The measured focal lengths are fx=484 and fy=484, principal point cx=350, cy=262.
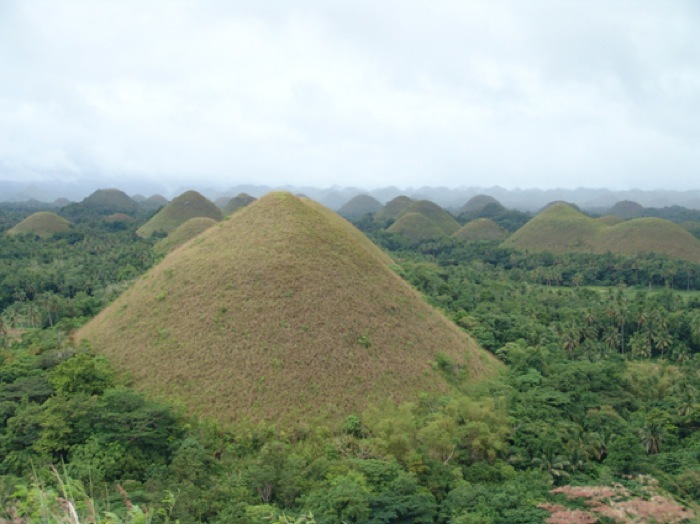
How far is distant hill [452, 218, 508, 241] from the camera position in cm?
8481

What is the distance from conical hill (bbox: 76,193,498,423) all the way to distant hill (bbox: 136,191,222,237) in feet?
161

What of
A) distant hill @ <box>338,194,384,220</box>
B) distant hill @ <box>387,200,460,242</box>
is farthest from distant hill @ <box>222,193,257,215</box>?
distant hill @ <box>338,194,384,220</box>

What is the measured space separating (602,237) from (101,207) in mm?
101706

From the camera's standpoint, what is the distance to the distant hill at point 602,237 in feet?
208

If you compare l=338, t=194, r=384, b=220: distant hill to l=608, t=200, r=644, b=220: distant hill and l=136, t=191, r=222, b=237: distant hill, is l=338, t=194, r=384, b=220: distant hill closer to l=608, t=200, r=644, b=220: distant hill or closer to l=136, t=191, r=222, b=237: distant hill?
l=608, t=200, r=644, b=220: distant hill

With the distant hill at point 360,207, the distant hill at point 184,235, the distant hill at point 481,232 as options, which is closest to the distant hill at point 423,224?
the distant hill at point 481,232

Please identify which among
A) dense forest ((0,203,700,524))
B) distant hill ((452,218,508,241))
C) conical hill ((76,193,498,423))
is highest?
distant hill ((452,218,508,241))

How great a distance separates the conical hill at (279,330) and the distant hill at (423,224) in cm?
5710

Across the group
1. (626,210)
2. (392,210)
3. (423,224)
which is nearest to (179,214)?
(423,224)

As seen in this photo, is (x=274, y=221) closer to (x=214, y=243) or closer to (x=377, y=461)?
(x=214, y=243)

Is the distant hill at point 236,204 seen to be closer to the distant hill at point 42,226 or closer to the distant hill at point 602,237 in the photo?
the distant hill at point 42,226

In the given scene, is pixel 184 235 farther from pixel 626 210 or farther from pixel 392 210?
pixel 626 210

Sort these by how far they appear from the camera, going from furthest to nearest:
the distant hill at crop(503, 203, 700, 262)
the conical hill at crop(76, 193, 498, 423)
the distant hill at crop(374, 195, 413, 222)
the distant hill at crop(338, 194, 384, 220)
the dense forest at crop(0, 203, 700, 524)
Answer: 1. the distant hill at crop(338, 194, 384, 220)
2. the distant hill at crop(374, 195, 413, 222)
3. the distant hill at crop(503, 203, 700, 262)
4. the conical hill at crop(76, 193, 498, 423)
5. the dense forest at crop(0, 203, 700, 524)

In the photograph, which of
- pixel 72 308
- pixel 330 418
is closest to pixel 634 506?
pixel 330 418
